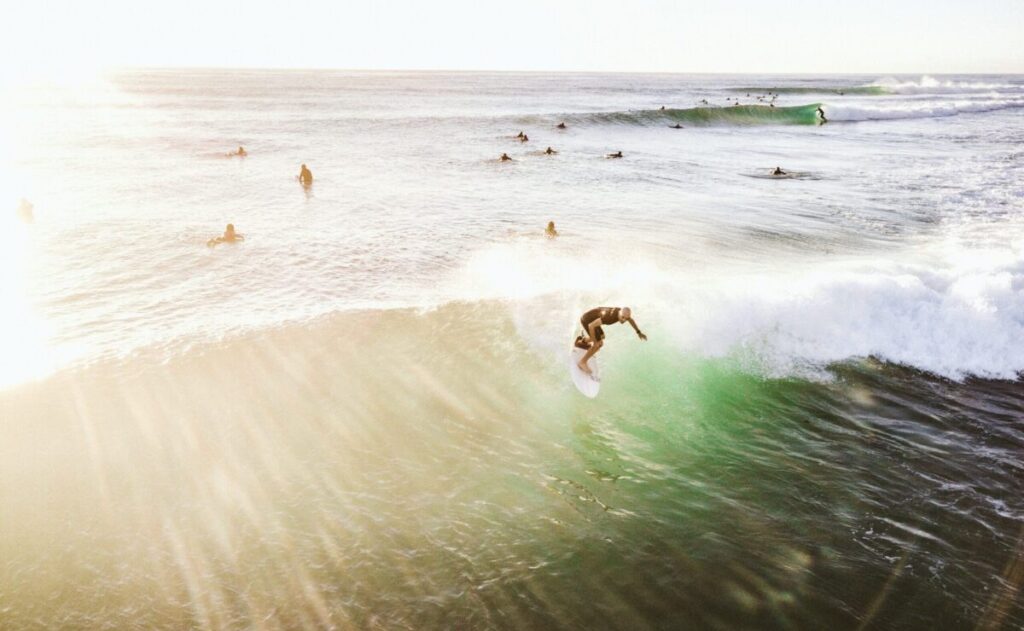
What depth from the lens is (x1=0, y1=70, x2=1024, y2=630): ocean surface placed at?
7203mm

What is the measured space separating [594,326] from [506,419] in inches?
91.5

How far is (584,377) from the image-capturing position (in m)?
11.3

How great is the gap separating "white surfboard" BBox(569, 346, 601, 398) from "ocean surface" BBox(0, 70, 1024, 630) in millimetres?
408

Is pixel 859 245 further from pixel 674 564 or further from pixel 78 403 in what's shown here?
pixel 78 403

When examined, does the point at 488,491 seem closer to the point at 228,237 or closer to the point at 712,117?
→ the point at 228,237

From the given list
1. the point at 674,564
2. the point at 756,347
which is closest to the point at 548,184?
the point at 756,347

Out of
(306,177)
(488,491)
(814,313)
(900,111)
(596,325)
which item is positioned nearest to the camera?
(488,491)

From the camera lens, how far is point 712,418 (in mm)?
10930

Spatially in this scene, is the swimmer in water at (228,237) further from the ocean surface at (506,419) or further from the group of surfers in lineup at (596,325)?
the group of surfers in lineup at (596,325)

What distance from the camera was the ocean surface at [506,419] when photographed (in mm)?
7203

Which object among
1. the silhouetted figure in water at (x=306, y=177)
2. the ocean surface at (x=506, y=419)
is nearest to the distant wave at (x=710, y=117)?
the silhouetted figure in water at (x=306, y=177)

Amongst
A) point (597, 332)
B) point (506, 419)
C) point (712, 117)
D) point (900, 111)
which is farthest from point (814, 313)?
point (900, 111)

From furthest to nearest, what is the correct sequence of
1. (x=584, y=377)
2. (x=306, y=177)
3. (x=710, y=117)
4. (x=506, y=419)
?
1. (x=710, y=117)
2. (x=306, y=177)
3. (x=584, y=377)
4. (x=506, y=419)

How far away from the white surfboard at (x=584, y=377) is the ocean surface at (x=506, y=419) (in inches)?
16.1
